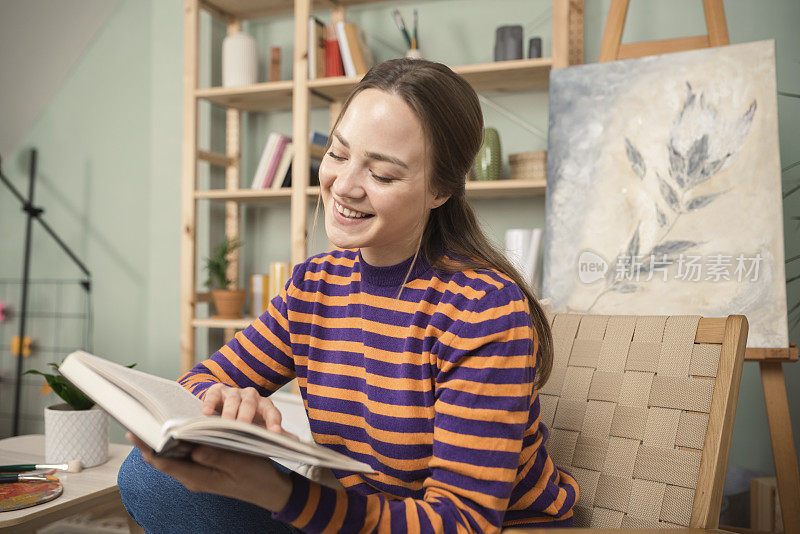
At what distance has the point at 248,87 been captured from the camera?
99.8 inches

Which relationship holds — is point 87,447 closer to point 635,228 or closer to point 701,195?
point 635,228

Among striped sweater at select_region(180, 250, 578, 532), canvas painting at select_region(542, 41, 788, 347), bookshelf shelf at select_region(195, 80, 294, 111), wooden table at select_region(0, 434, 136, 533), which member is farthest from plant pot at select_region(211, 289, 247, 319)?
striped sweater at select_region(180, 250, 578, 532)

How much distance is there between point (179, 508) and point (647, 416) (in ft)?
2.25

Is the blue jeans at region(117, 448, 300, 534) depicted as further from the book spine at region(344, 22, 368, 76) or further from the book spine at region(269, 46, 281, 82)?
the book spine at region(269, 46, 281, 82)

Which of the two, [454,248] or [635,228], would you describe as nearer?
[454,248]

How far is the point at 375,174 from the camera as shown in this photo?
87cm

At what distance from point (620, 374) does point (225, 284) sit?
1.86m

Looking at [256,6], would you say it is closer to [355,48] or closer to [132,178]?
[355,48]

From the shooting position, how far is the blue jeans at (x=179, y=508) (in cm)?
87

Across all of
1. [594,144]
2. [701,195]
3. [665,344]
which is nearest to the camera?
[665,344]

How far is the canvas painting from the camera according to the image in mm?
1631

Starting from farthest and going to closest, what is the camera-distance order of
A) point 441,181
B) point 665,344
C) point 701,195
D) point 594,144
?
point 594,144
point 701,195
point 665,344
point 441,181

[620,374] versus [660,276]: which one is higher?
[660,276]

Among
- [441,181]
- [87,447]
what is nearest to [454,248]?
[441,181]
